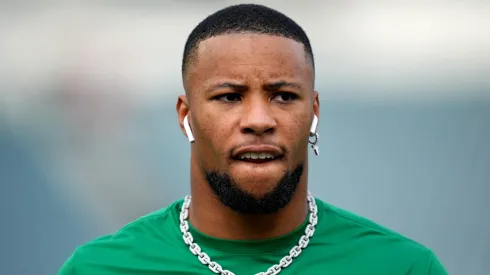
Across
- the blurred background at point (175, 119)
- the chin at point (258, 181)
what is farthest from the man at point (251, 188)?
the blurred background at point (175, 119)

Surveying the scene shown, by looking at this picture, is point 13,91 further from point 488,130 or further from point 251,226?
point 251,226

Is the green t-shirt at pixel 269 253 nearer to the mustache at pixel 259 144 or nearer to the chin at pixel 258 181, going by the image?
the chin at pixel 258 181

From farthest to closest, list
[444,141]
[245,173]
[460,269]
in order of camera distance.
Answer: [444,141]
[460,269]
[245,173]

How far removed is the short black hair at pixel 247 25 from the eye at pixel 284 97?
19 centimetres

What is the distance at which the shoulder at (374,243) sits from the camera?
277 cm

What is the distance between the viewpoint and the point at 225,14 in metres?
2.81

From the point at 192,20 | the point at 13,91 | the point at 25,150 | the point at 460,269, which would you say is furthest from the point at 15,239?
the point at 460,269

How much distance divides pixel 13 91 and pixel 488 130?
4.17m

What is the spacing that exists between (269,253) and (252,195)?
0.89 ft

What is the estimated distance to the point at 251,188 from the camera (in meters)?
2.60

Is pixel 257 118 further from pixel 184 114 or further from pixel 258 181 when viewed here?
pixel 184 114

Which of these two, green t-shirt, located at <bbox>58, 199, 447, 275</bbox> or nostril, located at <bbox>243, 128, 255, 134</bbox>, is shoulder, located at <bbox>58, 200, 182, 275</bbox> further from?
nostril, located at <bbox>243, 128, 255, 134</bbox>

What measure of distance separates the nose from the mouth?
52 millimetres

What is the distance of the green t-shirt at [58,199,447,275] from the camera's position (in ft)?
9.07
